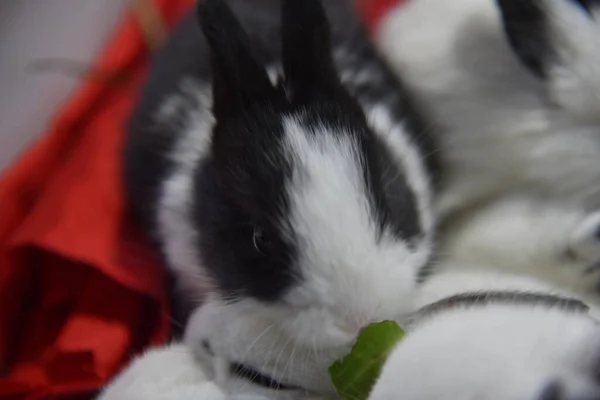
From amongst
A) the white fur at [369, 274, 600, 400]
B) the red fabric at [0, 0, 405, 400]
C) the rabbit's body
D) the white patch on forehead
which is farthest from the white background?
the white fur at [369, 274, 600, 400]

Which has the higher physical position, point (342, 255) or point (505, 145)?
point (342, 255)

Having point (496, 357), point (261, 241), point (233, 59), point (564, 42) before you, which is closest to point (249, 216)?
point (261, 241)

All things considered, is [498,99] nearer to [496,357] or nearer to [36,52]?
[496,357]

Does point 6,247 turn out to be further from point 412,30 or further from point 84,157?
point 412,30

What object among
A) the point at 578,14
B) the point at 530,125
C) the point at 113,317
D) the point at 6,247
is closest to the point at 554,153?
the point at 530,125

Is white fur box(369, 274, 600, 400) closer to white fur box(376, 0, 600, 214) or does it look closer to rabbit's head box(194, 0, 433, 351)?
rabbit's head box(194, 0, 433, 351)

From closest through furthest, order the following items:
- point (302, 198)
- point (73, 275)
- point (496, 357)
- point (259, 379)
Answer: point (496, 357), point (302, 198), point (259, 379), point (73, 275)
